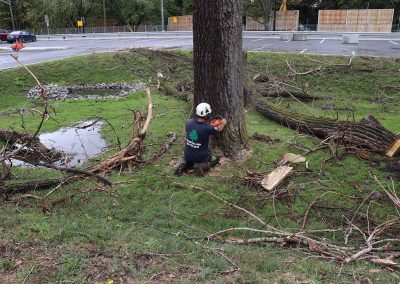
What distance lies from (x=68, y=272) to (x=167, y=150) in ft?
14.8

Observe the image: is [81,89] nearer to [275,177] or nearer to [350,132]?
[350,132]

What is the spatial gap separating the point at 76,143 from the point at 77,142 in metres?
0.09

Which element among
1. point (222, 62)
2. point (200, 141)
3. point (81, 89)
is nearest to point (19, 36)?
point (81, 89)

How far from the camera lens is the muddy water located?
8.23 metres

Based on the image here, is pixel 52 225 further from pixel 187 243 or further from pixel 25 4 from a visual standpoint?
pixel 25 4

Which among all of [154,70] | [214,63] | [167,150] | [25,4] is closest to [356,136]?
[214,63]

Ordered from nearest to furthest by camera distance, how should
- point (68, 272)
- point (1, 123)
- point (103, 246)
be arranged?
point (68, 272) < point (103, 246) < point (1, 123)

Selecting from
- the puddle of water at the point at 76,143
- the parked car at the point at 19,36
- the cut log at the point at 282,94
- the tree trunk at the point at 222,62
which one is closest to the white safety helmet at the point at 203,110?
the tree trunk at the point at 222,62

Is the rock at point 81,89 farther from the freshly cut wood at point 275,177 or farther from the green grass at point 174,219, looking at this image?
the freshly cut wood at point 275,177

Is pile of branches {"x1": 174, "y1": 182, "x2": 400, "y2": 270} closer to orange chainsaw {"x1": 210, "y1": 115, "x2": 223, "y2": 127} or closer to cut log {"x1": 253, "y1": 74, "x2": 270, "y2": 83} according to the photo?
orange chainsaw {"x1": 210, "y1": 115, "x2": 223, "y2": 127}

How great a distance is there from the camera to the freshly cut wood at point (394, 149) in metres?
6.77

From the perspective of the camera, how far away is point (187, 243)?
13.7 ft

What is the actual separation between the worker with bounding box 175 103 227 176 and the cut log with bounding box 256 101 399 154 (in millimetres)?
2542

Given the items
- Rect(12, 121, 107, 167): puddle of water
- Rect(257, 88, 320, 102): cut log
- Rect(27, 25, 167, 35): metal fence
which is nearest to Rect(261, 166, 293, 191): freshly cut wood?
Rect(12, 121, 107, 167): puddle of water
